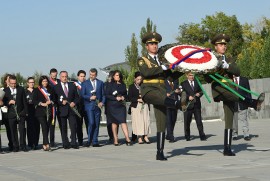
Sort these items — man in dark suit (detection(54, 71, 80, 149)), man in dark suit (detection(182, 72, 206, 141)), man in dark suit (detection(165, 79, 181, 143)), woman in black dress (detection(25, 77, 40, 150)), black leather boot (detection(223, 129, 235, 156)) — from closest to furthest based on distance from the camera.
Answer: black leather boot (detection(223, 129, 235, 156)), man in dark suit (detection(54, 71, 80, 149)), woman in black dress (detection(25, 77, 40, 150)), man in dark suit (detection(165, 79, 181, 143)), man in dark suit (detection(182, 72, 206, 141))

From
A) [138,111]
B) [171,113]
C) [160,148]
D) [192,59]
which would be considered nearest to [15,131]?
[138,111]

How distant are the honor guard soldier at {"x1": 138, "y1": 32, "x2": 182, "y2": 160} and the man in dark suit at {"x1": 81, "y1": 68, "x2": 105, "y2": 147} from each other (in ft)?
16.8

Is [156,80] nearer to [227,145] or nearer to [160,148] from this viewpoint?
[160,148]

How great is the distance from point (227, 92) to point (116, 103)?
532cm

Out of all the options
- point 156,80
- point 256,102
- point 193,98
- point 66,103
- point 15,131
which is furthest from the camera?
point 193,98

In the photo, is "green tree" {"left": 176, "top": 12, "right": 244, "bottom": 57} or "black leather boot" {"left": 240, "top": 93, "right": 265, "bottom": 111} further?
"green tree" {"left": 176, "top": 12, "right": 244, "bottom": 57}

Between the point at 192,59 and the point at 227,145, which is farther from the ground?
the point at 192,59

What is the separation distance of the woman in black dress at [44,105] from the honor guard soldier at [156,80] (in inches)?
181

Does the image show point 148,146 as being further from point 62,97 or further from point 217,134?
point 217,134

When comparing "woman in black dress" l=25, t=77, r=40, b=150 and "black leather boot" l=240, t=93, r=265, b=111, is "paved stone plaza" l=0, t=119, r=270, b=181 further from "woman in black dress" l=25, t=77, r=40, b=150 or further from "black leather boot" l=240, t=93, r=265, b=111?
"woman in black dress" l=25, t=77, r=40, b=150

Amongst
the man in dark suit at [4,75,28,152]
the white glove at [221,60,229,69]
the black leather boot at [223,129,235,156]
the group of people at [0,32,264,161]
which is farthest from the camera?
the group of people at [0,32,264,161]

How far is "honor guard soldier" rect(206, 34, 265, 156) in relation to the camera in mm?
12468

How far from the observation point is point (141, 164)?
38.2 ft

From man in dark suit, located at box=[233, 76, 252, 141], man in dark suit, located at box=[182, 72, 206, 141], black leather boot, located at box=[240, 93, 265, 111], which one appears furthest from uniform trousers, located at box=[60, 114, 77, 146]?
black leather boot, located at box=[240, 93, 265, 111]
